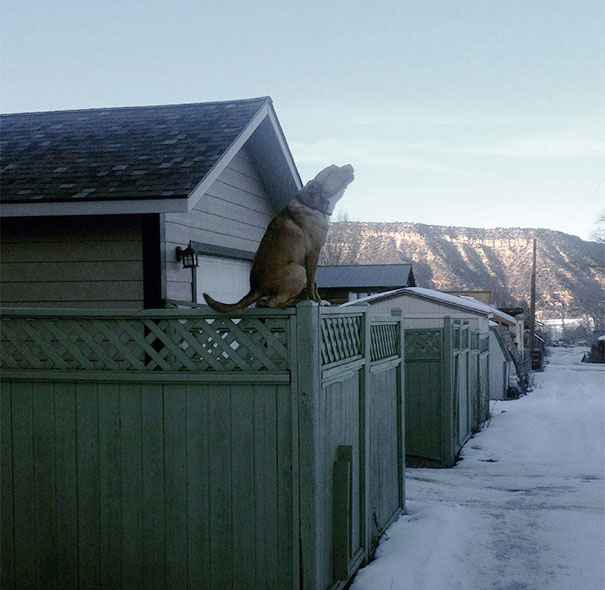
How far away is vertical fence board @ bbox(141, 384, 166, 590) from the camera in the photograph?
176 inches

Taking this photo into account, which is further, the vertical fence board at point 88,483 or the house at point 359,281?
the house at point 359,281

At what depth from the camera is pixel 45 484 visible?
4.63 m

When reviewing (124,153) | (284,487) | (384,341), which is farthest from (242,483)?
(124,153)

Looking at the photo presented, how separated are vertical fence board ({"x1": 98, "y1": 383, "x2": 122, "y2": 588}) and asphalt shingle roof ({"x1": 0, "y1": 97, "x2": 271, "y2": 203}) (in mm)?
2567

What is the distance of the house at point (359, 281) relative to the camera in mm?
32781

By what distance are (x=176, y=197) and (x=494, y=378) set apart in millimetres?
19501

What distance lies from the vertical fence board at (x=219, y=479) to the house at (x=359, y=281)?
27.7 meters

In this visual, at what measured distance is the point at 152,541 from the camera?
14.7ft

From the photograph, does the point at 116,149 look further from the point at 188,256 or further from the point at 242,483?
the point at 242,483

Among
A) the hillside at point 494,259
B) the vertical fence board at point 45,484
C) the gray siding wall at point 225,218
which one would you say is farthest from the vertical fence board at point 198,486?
the hillside at point 494,259

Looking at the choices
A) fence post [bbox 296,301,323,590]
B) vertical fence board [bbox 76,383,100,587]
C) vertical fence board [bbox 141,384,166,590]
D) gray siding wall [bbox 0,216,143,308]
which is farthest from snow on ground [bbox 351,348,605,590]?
gray siding wall [bbox 0,216,143,308]

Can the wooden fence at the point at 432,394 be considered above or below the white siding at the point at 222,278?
below

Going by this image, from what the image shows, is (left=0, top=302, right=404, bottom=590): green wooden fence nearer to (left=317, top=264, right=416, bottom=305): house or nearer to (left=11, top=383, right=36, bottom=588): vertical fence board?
(left=11, top=383, right=36, bottom=588): vertical fence board

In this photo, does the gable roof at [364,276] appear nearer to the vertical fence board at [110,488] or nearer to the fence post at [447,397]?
the fence post at [447,397]
